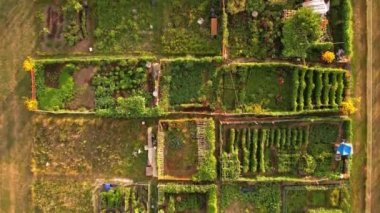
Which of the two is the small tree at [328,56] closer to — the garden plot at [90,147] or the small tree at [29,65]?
the garden plot at [90,147]

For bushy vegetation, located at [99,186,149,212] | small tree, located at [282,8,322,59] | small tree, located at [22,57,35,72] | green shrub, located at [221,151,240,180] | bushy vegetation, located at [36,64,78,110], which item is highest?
small tree, located at [282,8,322,59]

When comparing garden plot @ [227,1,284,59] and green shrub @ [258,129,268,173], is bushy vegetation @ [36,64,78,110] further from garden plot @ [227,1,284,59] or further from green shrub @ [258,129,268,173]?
green shrub @ [258,129,268,173]

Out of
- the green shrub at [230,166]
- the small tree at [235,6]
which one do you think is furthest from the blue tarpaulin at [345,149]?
the small tree at [235,6]

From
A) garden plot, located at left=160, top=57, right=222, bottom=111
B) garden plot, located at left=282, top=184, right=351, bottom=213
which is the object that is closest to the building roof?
garden plot, located at left=160, top=57, right=222, bottom=111

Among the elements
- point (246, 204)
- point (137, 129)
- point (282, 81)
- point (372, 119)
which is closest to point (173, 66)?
point (137, 129)

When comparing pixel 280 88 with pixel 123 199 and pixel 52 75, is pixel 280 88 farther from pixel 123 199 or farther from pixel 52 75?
pixel 52 75

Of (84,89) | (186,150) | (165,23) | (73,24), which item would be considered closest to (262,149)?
(186,150)
